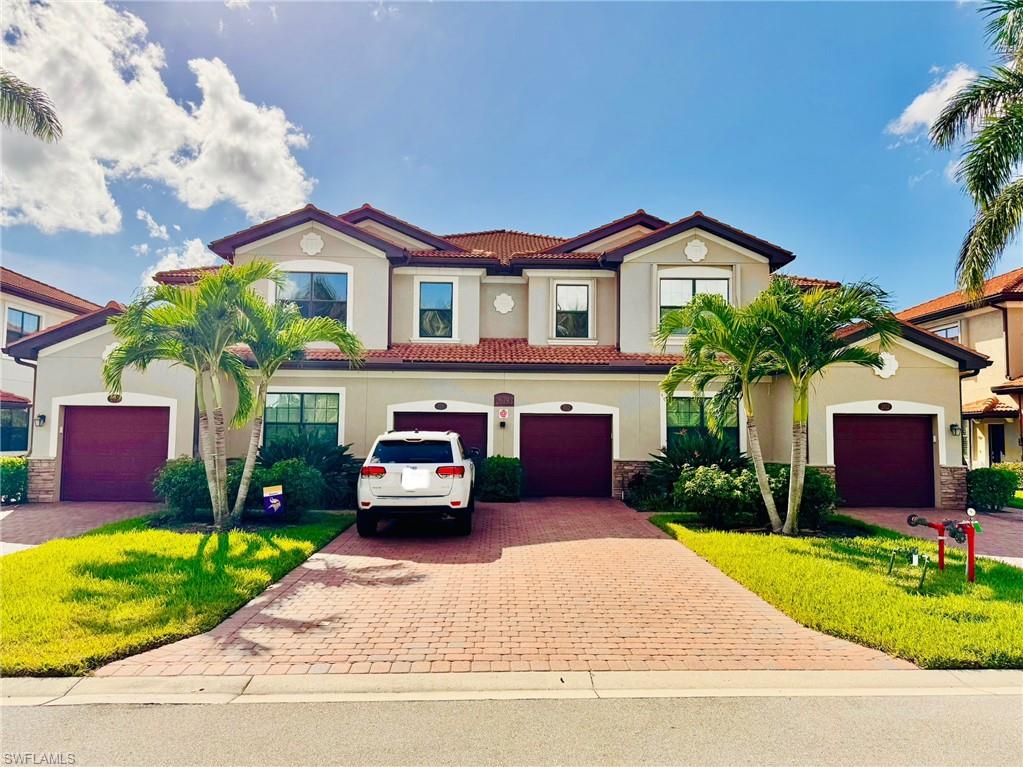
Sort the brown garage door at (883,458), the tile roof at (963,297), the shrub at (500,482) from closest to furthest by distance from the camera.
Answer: the shrub at (500,482) < the brown garage door at (883,458) < the tile roof at (963,297)

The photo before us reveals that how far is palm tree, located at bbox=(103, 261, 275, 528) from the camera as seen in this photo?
31.6 feet

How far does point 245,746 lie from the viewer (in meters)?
3.74

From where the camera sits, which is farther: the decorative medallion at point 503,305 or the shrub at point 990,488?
the decorative medallion at point 503,305

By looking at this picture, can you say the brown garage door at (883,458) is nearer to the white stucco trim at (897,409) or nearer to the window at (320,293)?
the white stucco trim at (897,409)

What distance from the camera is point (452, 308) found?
16.2 metres

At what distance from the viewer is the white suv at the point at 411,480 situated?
9305mm

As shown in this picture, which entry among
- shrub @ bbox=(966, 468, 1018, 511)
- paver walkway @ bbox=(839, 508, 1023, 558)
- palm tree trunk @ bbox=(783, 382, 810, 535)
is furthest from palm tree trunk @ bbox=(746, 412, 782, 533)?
shrub @ bbox=(966, 468, 1018, 511)

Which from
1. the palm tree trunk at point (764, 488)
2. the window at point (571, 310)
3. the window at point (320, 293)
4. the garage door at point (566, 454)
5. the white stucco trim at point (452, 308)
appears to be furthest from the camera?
the window at point (571, 310)

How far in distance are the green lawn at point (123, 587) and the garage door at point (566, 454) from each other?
20.2 ft

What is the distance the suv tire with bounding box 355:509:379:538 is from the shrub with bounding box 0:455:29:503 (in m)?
9.46

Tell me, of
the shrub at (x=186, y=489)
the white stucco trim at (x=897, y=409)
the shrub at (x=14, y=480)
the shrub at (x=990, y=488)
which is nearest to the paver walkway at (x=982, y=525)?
the shrub at (x=990, y=488)

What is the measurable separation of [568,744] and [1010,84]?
53.4 feet

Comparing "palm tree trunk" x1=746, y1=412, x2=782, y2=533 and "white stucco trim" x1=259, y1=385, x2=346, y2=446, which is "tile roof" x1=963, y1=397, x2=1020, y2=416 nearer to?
"palm tree trunk" x1=746, y1=412, x2=782, y2=533

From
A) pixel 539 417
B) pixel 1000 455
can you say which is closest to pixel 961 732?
pixel 539 417
